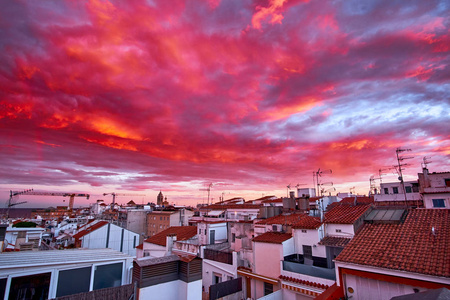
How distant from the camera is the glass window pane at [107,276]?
11.9m

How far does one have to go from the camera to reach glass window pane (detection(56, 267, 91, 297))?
1072cm

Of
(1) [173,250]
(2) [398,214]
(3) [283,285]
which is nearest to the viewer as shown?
(2) [398,214]

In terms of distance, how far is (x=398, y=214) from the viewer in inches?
658

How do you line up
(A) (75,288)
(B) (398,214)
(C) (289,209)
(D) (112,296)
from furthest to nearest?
(C) (289,209)
(B) (398,214)
(A) (75,288)
(D) (112,296)

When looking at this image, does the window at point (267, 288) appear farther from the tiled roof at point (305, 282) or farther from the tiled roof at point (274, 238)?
the tiled roof at point (274, 238)

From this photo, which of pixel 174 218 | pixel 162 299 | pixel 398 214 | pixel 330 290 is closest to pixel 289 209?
pixel 398 214

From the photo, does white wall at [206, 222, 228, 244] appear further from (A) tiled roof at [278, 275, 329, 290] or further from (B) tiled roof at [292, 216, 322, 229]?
(A) tiled roof at [278, 275, 329, 290]

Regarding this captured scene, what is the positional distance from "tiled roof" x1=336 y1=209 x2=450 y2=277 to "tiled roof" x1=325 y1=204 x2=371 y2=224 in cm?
399

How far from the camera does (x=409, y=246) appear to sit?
12.4m

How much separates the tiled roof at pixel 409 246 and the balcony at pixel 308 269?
4648 mm

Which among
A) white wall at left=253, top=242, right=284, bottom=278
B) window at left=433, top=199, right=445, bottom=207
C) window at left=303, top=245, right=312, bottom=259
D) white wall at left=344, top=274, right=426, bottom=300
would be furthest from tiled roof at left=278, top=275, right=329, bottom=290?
window at left=433, top=199, right=445, bottom=207

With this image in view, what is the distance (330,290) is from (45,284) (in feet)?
43.2

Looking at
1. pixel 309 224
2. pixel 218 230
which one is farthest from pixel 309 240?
pixel 218 230

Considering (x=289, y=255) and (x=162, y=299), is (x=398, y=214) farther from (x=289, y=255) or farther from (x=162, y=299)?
(x=162, y=299)
